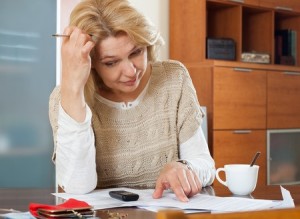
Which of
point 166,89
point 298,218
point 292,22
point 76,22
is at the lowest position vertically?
point 298,218

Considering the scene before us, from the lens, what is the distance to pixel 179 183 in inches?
51.8

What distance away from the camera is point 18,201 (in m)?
1.27

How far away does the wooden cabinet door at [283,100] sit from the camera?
12.3ft

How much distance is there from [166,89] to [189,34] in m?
1.84

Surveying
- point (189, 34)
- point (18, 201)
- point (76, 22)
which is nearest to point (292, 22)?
point (189, 34)

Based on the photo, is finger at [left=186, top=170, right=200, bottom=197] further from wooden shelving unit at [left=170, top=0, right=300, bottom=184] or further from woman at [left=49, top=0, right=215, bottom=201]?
wooden shelving unit at [left=170, top=0, right=300, bottom=184]

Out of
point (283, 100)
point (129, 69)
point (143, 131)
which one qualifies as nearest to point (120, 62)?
point (129, 69)

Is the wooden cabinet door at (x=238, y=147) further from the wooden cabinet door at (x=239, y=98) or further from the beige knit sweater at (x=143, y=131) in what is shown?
the beige knit sweater at (x=143, y=131)

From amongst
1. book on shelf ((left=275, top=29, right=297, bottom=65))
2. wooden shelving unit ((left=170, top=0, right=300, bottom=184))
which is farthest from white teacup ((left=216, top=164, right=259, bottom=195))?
book on shelf ((left=275, top=29, right=297, bottom=65))

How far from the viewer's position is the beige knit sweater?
5.42 ft

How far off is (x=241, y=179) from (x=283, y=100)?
2.60 metres

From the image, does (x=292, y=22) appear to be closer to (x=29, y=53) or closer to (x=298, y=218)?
(x=29, y=53)

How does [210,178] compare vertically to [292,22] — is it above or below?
below

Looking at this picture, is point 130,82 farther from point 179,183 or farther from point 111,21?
point 179,183
